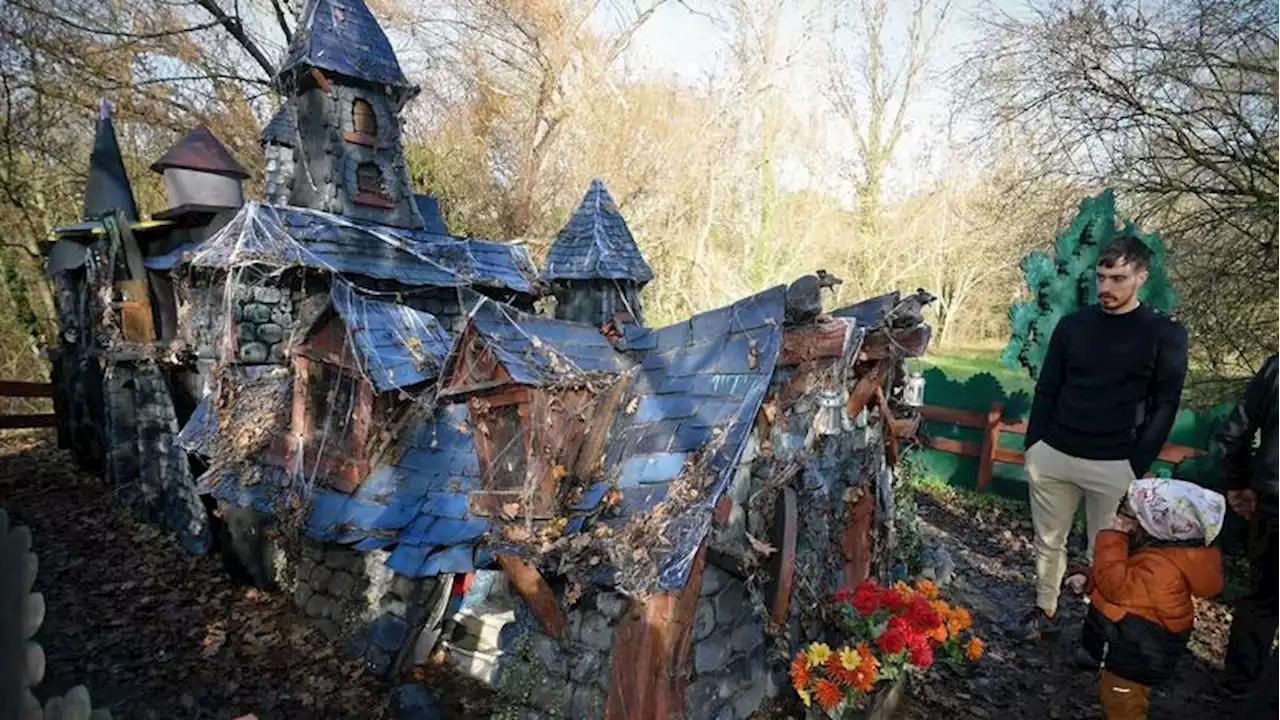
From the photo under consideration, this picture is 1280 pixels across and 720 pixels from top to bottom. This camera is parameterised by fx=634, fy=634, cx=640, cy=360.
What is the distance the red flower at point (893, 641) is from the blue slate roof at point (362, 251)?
6.78 meters

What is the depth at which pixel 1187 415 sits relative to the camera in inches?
299

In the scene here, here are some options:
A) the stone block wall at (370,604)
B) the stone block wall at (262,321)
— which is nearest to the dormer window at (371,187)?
the stone block wall at (262,321)

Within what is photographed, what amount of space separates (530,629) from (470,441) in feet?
5.61

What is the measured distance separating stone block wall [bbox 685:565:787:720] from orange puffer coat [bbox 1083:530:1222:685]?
2.02 m

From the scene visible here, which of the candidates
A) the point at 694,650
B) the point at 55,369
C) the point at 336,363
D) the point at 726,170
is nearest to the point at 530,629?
the point at 694,650

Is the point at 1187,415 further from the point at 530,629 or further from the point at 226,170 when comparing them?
the point at 226,170

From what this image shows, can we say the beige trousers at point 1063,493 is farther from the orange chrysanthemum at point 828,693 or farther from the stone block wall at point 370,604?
the stone block wall at point 370,604

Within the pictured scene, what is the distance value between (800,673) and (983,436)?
7.39m

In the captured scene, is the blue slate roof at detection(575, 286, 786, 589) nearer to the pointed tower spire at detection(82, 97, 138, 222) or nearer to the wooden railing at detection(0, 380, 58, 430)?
the pointed tower spire at detection(82, 97, 138, 222)

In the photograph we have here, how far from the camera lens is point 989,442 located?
31.5ft

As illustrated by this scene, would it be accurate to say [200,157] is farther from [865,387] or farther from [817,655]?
[817,655]

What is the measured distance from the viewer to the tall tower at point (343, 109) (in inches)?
330

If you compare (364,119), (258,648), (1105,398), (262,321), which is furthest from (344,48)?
(1105,398)

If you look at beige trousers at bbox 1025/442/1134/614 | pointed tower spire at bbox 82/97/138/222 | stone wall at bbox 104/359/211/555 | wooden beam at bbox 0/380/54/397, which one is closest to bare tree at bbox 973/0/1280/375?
beige trousers at bbox 1025/442/1134/614
